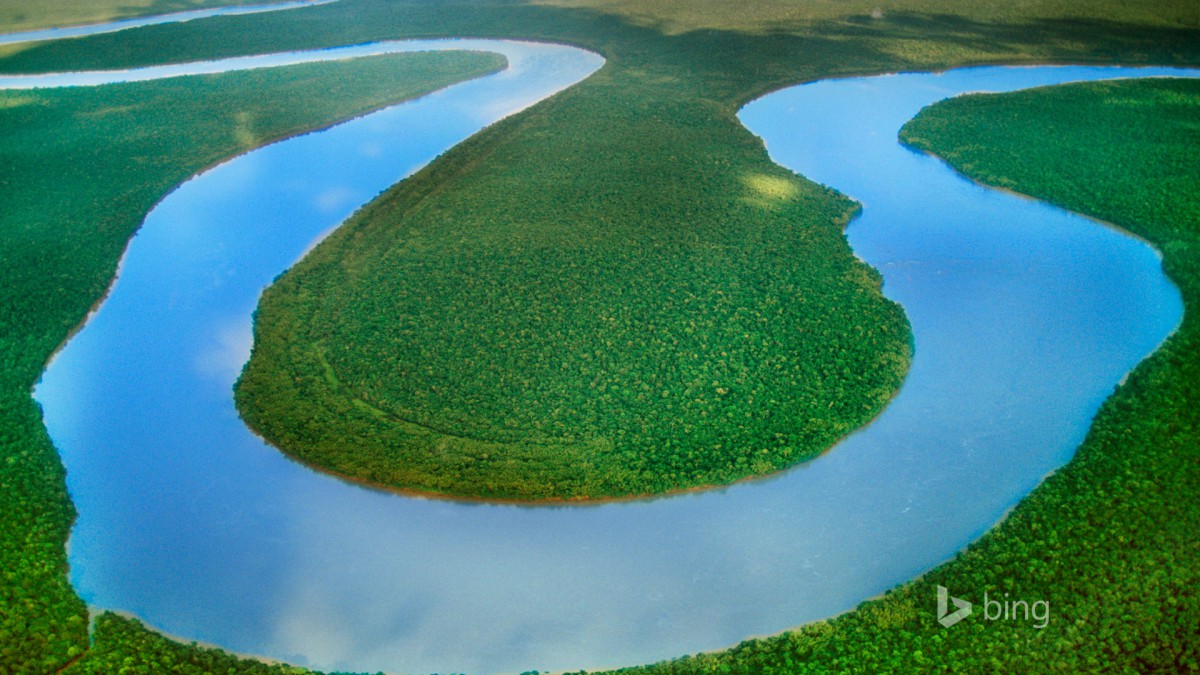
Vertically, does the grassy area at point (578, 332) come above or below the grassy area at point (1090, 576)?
above

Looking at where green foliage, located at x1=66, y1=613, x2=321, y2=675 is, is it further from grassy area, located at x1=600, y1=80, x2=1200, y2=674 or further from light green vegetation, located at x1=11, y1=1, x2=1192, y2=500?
grassy area, located at x1=600, y1=80, x2=1200, y2=674

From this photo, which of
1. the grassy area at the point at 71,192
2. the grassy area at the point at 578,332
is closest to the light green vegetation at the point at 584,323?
the grassy area at the point at 578,332

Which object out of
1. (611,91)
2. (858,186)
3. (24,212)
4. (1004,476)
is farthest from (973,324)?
(24,212)

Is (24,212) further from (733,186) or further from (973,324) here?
(973,324)

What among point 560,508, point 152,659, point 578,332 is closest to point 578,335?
point 578,332

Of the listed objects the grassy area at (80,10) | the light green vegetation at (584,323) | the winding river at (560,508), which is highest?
the grassy area at (80,10)

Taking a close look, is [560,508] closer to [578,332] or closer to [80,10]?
[578,332]

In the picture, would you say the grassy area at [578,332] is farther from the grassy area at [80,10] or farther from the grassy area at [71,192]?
the grassy area at [80,10]


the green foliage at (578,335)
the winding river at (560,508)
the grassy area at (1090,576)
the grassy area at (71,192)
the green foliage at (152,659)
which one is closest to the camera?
the grassy area at (1090,576)
